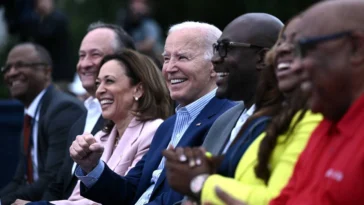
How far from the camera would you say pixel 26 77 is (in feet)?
27.8

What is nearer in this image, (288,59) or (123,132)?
(288,59)

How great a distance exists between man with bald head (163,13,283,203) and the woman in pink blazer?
1.63m

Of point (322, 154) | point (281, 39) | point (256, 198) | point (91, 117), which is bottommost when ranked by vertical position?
point (91, 117)

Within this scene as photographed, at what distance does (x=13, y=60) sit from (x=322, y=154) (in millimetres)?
5690

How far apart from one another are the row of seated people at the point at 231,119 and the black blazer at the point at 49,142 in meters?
0.06

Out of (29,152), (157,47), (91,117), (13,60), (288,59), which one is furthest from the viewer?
(157,47)

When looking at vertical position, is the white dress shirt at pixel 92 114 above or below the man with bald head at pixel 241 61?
below

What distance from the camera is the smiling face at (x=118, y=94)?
6508mm

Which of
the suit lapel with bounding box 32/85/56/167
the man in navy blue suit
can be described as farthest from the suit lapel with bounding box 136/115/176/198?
the suit lapel with bounding box 32/85/56/167

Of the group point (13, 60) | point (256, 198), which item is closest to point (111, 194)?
point (256, 198)

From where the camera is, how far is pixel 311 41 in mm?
3270

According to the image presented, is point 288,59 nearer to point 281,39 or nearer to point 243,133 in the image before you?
point 281,39

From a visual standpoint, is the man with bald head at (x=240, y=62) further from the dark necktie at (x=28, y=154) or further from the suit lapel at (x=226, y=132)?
the dark necktie at (x=28, y=154)

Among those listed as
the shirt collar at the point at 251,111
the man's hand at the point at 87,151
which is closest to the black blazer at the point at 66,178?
the man's hand at the point at 87,151
